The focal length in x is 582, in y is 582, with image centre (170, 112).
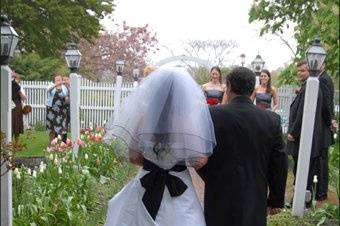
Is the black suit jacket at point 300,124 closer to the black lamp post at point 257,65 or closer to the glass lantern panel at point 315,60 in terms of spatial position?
the glass lantern panel at point 315,60

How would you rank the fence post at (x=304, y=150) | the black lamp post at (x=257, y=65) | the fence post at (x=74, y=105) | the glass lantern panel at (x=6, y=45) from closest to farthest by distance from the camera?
the glass lantern panel at (x=6, y=45) → the fence post at (x=304, y=150) → the fence post at (x=74, y=105) → the black lamp post at (x=257, y=65)

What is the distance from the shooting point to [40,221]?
528 cm

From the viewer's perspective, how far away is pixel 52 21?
23.3 meters

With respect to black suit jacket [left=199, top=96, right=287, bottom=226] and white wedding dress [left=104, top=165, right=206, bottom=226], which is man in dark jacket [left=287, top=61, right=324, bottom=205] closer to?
black suit jacket [left=199, top=96, right=287, bottom=226]

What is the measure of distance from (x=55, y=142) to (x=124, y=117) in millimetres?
3968

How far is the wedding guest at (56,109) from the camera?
12.0m

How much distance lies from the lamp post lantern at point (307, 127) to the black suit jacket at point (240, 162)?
268 centimetres

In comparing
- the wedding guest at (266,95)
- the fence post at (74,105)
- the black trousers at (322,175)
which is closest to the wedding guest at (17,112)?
the fence post at (74,105)

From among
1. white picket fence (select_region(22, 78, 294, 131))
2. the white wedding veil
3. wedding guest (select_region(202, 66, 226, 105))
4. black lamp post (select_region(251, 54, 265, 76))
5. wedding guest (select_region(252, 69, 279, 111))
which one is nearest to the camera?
the white wedding veil

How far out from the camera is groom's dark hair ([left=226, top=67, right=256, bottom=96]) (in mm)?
3740

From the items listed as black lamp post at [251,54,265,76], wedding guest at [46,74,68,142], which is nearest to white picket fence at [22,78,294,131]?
black lamp post at [251,54,265,76]

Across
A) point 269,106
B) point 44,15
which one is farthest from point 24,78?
point 269,106

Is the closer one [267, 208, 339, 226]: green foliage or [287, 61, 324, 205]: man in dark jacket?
[267, 208, 339, 226]: green foliage

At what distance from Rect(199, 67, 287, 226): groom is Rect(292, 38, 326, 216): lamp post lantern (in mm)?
2672
